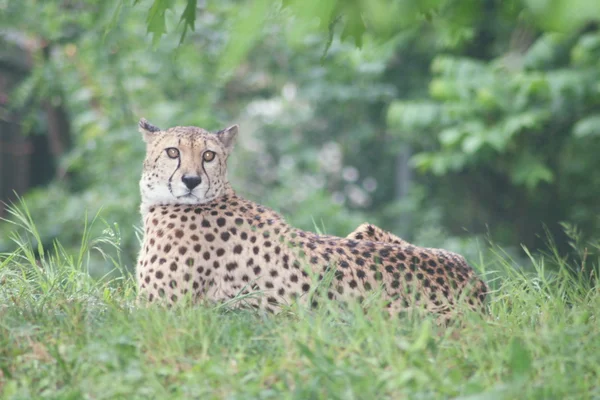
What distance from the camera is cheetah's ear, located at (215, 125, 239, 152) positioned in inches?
176

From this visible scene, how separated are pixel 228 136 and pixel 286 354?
1.66 metres

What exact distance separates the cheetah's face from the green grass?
654mm

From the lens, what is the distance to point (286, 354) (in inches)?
126

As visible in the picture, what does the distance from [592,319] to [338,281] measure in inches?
46.3

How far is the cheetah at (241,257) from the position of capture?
13.0 ft

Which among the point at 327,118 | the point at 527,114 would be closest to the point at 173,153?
the point at 527,114

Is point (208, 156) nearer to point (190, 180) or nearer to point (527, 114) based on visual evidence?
point (190, 180)

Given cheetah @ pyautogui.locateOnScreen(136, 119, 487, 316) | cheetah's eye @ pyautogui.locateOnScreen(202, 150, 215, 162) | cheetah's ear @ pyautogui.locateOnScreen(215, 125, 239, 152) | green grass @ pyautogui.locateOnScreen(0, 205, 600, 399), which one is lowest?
green grass @ pyautogui.locateOnScreen(0, 205, 600, 399)

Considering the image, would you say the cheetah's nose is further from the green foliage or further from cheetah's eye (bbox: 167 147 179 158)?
the green foliage

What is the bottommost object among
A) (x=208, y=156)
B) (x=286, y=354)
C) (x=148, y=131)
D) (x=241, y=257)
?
(x=286, y=354)

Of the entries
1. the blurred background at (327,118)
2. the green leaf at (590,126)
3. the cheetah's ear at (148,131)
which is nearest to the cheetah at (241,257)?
the cheetah's ear at (148,131)

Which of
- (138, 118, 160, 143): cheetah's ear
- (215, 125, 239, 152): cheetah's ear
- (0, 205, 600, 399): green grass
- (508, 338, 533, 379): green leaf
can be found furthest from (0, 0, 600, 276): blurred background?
(508, 338, 533, 379): green leaf

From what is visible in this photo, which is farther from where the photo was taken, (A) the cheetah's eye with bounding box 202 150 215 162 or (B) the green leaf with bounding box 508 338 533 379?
(A) the cheetah's eye with bounding box 202 150 215 162

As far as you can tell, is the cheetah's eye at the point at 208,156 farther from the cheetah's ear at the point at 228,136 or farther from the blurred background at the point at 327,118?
the blurred background at the point at 327,118
